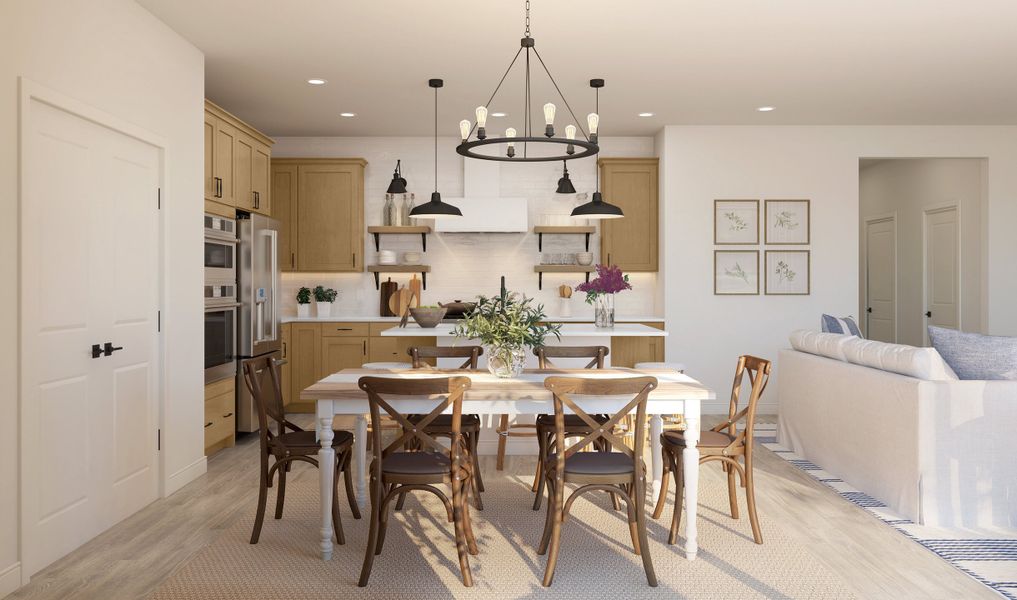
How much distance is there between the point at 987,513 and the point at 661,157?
447cm

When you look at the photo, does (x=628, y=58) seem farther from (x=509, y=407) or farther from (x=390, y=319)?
(x=390, y=319)

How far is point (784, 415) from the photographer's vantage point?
5461 mm

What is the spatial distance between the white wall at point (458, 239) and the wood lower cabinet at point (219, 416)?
2.30 meters

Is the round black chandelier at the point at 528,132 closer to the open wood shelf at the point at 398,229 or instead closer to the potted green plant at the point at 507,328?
the potted green plant at the point at 507,328

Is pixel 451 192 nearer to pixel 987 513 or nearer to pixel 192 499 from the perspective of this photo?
pixel 192 499

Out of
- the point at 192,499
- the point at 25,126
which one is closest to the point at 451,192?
the point at 192,499

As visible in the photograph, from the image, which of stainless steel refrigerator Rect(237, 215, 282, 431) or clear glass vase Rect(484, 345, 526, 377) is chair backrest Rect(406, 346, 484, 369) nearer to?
clear glass vase Rect(484, 345, 526, 377)

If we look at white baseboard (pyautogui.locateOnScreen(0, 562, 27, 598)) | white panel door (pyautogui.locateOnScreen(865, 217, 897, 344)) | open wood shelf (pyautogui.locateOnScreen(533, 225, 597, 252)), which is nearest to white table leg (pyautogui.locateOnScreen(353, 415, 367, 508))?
white baseboard (pyautogui.locateOnScreen(0, 562, 27, 598))

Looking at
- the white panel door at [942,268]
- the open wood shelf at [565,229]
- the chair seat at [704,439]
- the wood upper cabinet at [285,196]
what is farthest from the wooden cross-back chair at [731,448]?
the white panel door at [942,268]

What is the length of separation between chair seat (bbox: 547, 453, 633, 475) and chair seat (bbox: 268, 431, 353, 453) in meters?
0.97

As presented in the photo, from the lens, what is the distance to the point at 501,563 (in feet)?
10.6

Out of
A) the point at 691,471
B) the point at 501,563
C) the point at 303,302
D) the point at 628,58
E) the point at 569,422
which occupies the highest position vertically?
the point at 628,58

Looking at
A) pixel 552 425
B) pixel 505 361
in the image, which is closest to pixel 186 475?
pixel 505 361

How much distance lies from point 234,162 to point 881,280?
25.4 feet
